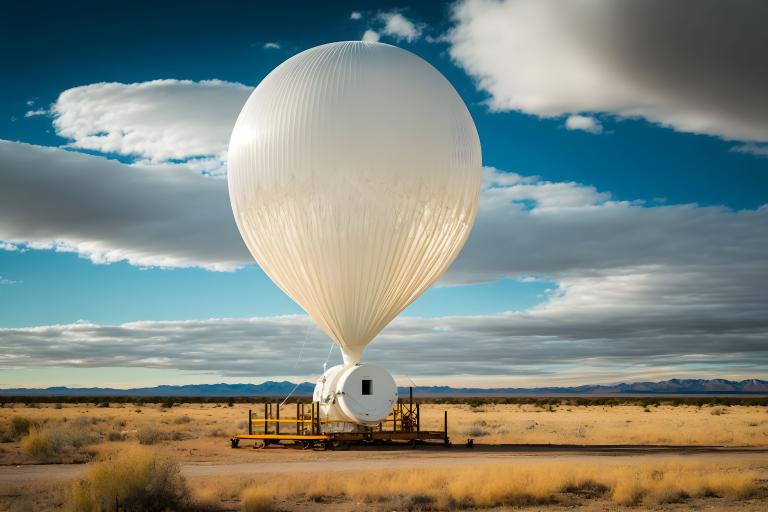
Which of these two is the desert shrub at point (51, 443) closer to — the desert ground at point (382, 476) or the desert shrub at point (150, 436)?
the desert ground at point (382, 476)

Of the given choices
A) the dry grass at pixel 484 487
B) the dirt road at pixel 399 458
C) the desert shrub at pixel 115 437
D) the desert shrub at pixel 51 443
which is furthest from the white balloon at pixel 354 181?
the desert shrub at pixel 115 437

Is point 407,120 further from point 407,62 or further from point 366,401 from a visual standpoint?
point 366,401

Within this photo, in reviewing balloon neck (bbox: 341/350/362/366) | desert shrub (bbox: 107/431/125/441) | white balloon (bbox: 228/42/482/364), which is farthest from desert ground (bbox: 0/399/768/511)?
white balloon (bbox: 228/42/482/364)

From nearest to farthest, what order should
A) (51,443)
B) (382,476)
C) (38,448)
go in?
(382,476), (38,448), (51,443)

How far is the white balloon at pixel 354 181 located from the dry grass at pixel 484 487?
323 inches

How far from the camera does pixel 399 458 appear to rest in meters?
26.6

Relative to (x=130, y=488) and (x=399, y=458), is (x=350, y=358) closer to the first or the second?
(x=399, y=458)

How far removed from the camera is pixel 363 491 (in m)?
18.5

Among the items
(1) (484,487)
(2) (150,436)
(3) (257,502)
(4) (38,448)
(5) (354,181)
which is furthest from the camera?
(2) (150,436)

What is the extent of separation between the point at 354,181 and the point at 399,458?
8.99 m

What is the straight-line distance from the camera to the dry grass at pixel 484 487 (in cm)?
1755

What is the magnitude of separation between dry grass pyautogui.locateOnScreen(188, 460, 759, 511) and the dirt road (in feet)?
8.27

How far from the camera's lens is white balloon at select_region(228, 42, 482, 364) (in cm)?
2736

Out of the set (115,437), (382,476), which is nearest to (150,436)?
(115,437)
